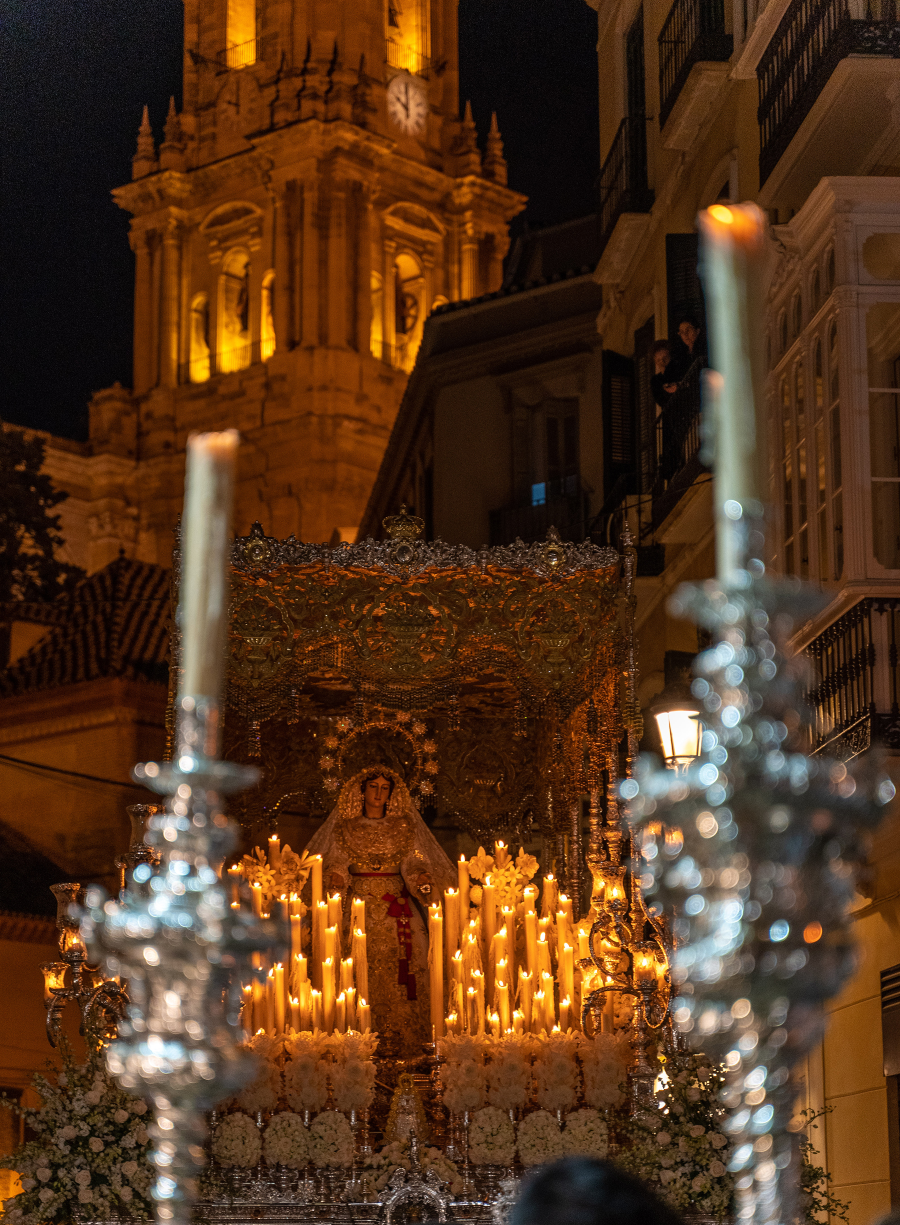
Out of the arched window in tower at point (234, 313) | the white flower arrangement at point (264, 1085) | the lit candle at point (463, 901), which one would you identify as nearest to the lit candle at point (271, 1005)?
the white flower arrangement at point (264, 1085)

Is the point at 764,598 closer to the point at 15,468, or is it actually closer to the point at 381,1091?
the point at 381,1091

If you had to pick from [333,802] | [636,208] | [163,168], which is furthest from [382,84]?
[333,802]

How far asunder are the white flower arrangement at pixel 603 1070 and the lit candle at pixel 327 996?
139cm

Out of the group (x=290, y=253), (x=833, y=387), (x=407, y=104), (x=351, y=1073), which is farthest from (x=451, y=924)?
(x=407, y=104)

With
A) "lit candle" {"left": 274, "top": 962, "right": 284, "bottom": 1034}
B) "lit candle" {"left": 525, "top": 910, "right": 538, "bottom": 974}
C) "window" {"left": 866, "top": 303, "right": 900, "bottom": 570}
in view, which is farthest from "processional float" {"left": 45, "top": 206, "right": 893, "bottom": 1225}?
"window" {"left": 866, "top": 303, "right": 900, "bottom": 570}

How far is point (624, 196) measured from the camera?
61.9 ft

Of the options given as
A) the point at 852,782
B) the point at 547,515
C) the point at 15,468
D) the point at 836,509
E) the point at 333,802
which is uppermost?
the point at 15,468

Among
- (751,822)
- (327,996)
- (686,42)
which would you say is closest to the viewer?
(751,822)

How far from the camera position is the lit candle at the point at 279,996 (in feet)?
32.7

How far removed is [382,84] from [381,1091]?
36079 mm

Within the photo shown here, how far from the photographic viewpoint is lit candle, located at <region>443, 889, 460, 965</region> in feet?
35.0

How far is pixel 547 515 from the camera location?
24438 mm

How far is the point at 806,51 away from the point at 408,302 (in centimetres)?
3249

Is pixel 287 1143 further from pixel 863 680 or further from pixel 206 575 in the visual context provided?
pixel 206 575
